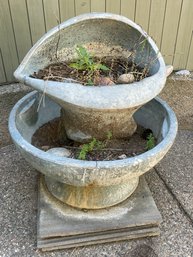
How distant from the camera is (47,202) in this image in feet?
6.22

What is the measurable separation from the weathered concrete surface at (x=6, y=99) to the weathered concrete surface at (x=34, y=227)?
34 centimetres

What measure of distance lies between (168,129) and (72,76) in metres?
0.58

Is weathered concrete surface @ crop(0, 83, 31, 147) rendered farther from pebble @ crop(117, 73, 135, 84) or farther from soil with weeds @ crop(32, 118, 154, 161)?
pebble @ crop(117, 73, 135, 84)

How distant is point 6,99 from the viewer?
241 centimetres

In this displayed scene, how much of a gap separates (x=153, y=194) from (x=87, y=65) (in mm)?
955

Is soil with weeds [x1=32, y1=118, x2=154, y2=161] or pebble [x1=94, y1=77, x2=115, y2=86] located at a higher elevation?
pebble [x1=94, y1=77, x2=115, y2=86]

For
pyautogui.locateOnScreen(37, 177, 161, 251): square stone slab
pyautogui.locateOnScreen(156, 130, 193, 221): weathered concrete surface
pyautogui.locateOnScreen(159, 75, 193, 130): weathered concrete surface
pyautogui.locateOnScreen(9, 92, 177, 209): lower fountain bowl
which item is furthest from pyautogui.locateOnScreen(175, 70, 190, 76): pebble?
pyautogui.locateOnScreen(37, 177, 161, 251): square stone slab

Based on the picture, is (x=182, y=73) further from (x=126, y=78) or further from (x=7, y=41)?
(x=7, y=41)

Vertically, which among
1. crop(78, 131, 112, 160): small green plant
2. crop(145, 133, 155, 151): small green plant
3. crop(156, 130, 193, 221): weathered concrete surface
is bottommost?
crop(156, 130, 193, 221): weathered concrete surface

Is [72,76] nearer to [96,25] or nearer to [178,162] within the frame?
[96,25]

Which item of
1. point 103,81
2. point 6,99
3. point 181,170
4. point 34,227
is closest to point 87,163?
point 103,81

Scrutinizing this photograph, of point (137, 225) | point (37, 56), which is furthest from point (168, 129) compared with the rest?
point (37, 56)

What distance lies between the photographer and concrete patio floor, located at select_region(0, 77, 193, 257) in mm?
1770

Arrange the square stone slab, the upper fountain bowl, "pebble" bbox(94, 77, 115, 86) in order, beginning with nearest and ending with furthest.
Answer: the upper fountain bowl
"pebble" bbox(94, 77, 115, 86)
the square stone slab
